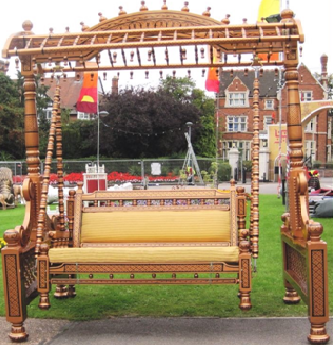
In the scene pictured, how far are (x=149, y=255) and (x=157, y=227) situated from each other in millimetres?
1031

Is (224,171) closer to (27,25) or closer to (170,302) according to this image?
(170,302)

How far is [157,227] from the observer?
16.9 ft

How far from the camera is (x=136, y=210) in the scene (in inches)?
205

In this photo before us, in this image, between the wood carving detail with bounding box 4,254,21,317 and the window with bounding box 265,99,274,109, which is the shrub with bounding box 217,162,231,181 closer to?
the window with bounding box 265,99,274,109

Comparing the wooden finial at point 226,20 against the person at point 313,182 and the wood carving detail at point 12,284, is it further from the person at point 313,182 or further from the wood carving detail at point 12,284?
the person at point 313,182

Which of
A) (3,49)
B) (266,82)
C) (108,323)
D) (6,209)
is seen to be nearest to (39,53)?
(3,49)

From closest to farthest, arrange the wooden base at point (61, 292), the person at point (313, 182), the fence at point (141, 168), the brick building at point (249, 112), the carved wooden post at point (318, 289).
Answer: the carved wooden post at point (318, 289), the wooden base at point (61, 292), the person at point (313, 182), the fence at point (141, 168), the brick building at point (249, 112)

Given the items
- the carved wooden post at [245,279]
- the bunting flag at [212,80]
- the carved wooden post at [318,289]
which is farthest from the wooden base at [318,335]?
the bunting flag at [212,80]

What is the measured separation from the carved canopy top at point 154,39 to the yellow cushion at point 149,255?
188cm

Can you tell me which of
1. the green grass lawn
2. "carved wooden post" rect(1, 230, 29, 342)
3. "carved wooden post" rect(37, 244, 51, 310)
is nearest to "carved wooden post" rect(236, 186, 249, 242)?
the green grass lawn

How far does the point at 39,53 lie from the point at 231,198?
2363 millimetres

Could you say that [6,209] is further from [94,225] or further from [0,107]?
[0,107]

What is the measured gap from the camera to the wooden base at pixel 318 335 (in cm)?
387

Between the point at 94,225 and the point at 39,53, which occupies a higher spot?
the point at 39,53
